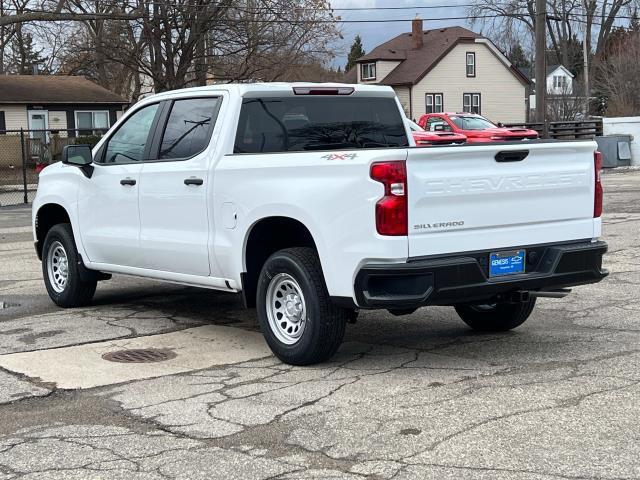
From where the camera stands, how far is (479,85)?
6638 cm

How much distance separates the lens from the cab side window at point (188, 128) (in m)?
7.67

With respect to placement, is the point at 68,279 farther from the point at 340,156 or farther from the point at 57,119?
the point at 57,119

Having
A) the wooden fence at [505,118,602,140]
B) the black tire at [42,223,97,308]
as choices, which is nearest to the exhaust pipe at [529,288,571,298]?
the black tire at [42,223,97,308]

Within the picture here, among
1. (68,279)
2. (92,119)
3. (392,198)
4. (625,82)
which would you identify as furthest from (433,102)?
(392,198)

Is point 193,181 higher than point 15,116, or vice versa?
point 15,116

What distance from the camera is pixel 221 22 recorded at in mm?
38844

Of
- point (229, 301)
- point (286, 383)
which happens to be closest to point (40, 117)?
point (229, 301)

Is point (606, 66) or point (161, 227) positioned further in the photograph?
point (606, 66)

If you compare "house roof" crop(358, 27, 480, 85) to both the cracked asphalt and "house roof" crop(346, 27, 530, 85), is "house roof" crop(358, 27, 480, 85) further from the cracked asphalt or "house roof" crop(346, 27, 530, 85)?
the cracked asphalt

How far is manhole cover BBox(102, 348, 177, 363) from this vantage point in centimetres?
717

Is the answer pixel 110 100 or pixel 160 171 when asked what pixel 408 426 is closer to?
pixel 160 171

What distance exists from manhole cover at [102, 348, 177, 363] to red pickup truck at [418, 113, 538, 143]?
22.0 m

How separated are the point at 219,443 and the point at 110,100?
41347 mm

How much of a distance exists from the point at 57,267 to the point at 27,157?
95.5 feet
